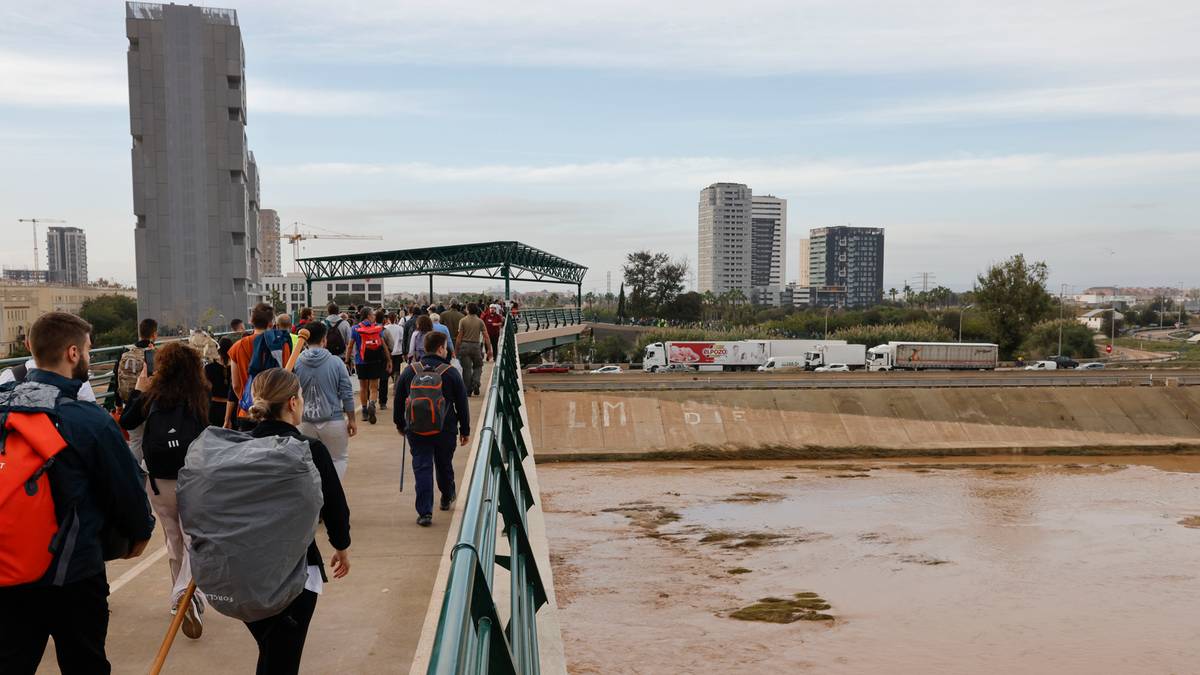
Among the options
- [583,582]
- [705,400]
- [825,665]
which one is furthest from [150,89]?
[825,665]

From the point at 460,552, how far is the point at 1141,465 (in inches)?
1757

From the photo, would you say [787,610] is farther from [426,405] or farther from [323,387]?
[323,387]

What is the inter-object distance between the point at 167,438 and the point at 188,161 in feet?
229

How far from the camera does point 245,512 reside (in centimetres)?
339

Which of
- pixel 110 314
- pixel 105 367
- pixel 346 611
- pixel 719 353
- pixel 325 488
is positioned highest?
pixel 325 488

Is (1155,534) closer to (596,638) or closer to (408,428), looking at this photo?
(596,638)

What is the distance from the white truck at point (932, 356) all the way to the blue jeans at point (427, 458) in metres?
61.2

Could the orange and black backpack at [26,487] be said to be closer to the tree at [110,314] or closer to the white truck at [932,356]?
the white truck at [932,356]

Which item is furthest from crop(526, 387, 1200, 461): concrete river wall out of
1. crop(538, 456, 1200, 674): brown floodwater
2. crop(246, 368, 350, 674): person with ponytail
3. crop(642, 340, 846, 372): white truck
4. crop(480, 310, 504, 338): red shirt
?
crop(246, 368, 350, 674): person with ponytail

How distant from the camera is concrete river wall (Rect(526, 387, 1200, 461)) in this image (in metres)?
40.9

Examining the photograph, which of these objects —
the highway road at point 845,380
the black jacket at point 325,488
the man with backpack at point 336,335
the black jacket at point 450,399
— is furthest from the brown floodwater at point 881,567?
the black jacket at point 325,488

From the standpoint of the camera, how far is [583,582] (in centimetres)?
2089

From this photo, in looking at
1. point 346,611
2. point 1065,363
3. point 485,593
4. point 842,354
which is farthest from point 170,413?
point 1065,363

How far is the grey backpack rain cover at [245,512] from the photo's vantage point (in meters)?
3.38
